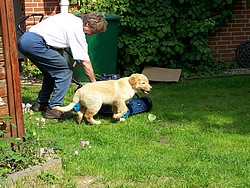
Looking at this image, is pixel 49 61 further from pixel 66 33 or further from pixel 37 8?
pixel 37 8

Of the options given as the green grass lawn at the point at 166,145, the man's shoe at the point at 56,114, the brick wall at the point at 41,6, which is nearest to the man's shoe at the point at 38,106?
the green grass lawn at the point at 166,145

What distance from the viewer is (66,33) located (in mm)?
5367

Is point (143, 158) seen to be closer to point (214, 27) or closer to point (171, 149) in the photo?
point (171, 149)

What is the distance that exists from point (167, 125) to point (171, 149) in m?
0.89

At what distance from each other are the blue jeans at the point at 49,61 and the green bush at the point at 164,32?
257cm

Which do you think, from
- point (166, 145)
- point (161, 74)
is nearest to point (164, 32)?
point (161, 74)

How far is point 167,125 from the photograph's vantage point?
545 cm

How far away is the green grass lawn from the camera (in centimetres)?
384

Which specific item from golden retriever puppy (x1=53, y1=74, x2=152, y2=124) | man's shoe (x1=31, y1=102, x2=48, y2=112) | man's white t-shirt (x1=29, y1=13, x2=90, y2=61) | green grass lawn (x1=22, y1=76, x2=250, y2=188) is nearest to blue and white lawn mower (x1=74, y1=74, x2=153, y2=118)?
green grass lawn (x1=22, y1=76, x2=250, y2=188)

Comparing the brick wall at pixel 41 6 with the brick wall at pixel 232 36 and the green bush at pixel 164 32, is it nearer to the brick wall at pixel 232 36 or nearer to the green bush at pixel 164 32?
the green bush at pixel 164 32

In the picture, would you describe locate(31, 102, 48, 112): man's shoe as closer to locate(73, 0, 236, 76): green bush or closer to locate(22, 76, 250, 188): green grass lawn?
locate(22, 76, 250, 188): green grass lawn

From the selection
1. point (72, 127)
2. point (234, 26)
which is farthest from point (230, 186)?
point (234, 26)

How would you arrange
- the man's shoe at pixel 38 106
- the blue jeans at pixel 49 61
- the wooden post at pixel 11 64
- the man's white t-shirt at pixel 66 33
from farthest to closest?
the man's shoe at pixel 38 106
the blue jeans at pixel 49 61
the man's white t-shirt at pixel 66 33
the wooden post at pixel 11 64

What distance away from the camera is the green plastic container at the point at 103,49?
779 cm
